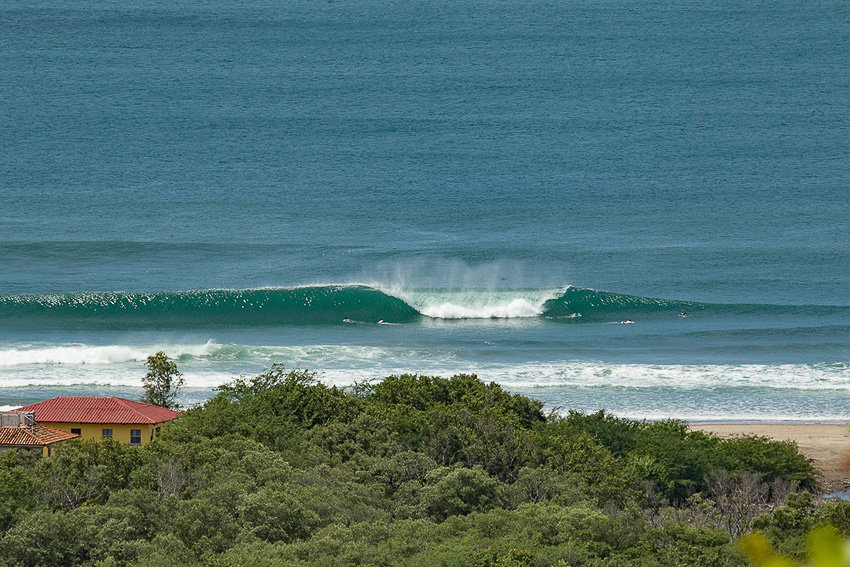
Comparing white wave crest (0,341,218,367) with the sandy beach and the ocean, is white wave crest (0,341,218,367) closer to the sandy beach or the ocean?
the ocean

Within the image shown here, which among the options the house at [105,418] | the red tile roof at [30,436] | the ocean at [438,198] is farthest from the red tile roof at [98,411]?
the ocean at [438,198]

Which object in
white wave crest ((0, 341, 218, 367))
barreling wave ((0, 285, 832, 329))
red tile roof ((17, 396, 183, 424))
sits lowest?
red tile roof ((17, 396, 183, 424))

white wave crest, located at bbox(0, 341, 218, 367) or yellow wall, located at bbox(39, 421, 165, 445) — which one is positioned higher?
white wave crest, located at bbox(0, 341, 218, 367)

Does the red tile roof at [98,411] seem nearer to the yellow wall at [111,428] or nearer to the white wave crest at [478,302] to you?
the yellow wall at [111,428]

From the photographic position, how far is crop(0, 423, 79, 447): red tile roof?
81.6 ft

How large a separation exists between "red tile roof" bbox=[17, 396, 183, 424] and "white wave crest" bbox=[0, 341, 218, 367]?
12248 mm

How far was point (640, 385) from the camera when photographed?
36500mm

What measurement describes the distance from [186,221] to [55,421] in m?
35.1

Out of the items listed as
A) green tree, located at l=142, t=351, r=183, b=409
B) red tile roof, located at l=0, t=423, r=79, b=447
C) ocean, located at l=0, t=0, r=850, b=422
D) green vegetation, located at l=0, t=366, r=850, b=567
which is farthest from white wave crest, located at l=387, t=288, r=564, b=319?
red tile roof, located at l=0, t=423, r=79, b=447

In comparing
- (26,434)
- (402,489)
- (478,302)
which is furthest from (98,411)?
(478,302)

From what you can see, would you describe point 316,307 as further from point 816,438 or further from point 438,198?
point 816,438

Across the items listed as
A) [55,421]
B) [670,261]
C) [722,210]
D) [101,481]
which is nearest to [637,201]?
[722,210]

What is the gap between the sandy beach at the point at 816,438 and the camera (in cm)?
2566

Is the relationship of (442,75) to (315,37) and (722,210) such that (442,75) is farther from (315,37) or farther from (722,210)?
(722,210)
